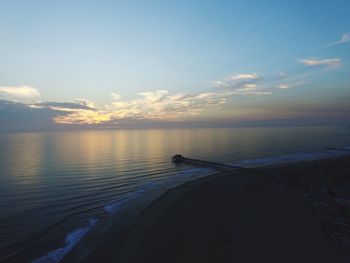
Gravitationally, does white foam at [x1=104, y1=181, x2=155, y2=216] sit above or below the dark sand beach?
below

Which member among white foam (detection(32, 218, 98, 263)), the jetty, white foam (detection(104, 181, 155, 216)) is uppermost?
the jetty

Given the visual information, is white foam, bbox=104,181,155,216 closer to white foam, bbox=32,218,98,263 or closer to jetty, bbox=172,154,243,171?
white foam, bbox=32,218,98,263

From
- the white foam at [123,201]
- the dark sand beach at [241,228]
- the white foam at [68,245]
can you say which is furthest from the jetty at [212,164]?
the white foam at [68,245]

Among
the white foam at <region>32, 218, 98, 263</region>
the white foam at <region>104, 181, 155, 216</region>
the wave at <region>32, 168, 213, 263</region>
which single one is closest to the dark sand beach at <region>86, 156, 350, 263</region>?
the white foam at <region>32, 218, 98, 263</region>

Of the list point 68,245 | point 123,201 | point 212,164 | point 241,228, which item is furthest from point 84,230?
point 212,164

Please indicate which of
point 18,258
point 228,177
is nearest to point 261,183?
point 228,177

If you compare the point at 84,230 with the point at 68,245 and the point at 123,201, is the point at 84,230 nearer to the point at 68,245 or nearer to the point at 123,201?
the point at 68,245
